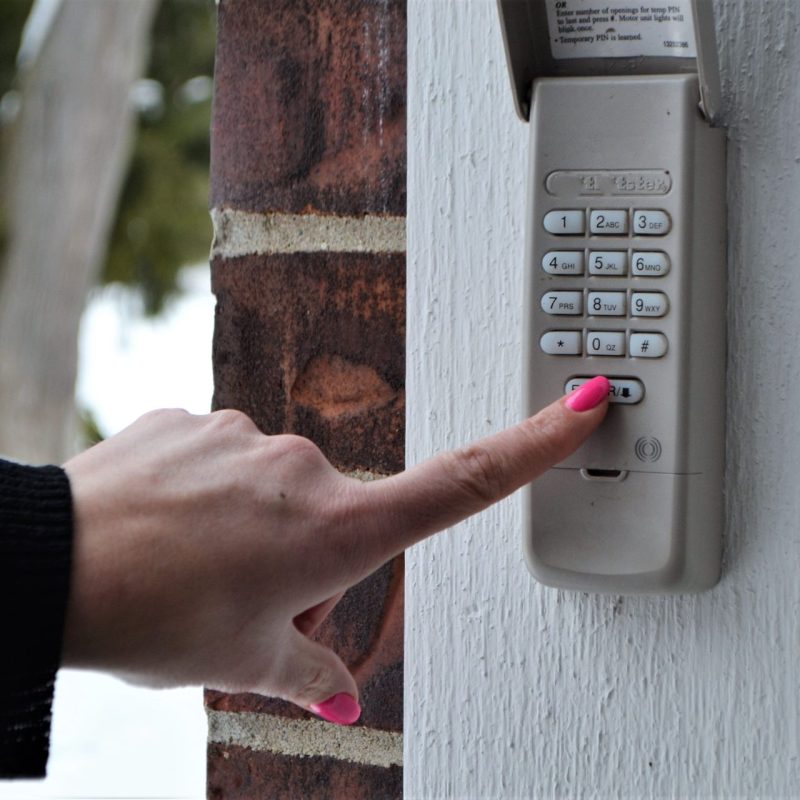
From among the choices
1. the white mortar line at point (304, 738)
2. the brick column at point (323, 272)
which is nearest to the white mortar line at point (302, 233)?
the brick column at point (323, 272)

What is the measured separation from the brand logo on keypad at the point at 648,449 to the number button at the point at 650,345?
0.10ft

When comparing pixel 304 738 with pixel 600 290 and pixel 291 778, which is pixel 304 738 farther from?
pixel 600 290

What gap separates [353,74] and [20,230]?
3.83 metres

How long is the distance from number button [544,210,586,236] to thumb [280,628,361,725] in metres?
0.17

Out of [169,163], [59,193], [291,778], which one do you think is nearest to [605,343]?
[291,778]

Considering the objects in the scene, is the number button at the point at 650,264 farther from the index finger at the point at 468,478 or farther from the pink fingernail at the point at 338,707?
the pink fingernail at the point at 338,707

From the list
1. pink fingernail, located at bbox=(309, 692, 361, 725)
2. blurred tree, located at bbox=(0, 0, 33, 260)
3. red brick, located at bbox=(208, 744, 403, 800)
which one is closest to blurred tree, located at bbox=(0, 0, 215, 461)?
blurred tree, located at bbox=(0, 0, 33, 260)

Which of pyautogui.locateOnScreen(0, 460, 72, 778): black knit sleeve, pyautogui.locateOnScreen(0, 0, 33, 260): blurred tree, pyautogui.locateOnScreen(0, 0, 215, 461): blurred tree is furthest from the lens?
pyautogui.locateOnScreen(0, 0, 33, 260): blurred tree

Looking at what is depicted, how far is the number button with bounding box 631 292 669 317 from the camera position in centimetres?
33

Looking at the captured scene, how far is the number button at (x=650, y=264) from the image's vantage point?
1.08ft

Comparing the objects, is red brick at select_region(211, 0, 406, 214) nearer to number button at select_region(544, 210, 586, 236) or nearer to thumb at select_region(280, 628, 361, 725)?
number button at select_region(544, 210, 586, 236)

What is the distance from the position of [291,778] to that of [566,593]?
0.56ft

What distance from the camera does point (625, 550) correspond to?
34 centimetres

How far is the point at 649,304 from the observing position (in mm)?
332
